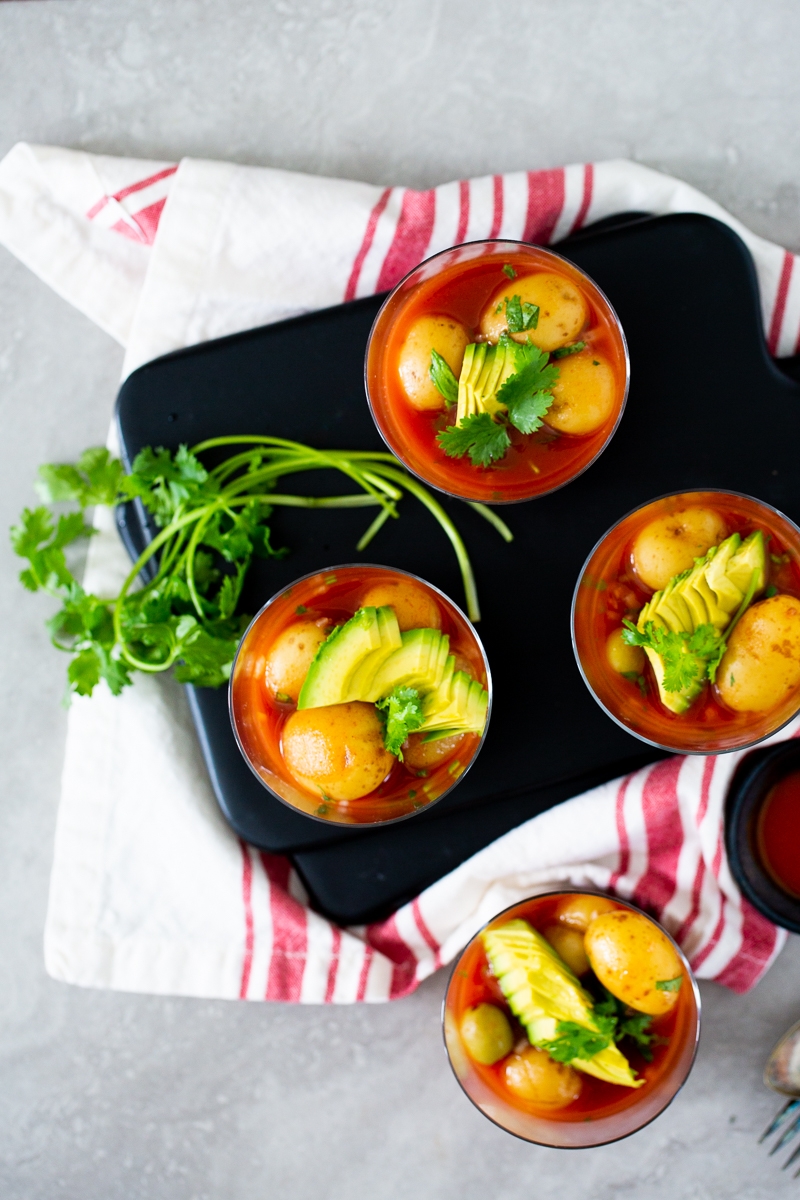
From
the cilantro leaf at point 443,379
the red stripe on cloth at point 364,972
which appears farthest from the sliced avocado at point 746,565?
the red stripe on cloth at point 364,972

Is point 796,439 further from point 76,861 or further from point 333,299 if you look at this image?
point 76,861

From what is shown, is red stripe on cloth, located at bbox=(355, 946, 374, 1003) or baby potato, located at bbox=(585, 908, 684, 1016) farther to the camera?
red stripe on cloth, located at bbox=(355, 946, 374, 1003)

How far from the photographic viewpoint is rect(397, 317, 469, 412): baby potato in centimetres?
117

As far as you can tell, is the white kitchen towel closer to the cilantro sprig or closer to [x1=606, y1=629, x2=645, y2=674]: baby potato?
the cilantro sprig

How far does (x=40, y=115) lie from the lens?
5.00ft

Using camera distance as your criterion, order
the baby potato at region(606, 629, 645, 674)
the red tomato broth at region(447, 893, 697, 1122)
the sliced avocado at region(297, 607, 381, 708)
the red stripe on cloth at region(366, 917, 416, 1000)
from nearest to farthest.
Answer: the sliced avocado at region(297, 607, 381, 708) → the baby potato at region(606, 629, 645, 674) → the red tomato broth at region(447, 893, 697, 1122) → the red stripe on cloth at region(366, 917, 416, 1000)

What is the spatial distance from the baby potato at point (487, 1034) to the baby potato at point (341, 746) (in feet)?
1.25

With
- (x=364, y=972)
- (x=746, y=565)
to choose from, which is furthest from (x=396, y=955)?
(x=746, y=565)

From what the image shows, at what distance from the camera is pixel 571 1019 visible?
1.24 meters

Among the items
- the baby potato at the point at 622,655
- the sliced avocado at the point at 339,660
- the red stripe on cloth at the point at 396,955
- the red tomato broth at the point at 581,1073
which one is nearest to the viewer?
the sliced avocado at the point at 339,660

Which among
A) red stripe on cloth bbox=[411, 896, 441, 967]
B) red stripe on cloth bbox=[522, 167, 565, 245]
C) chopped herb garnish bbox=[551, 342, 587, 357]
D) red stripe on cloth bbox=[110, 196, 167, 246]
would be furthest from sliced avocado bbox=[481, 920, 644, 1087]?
red stripe on cloth bbox=[110, 196, 167, 246]

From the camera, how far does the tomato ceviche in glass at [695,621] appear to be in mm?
1125

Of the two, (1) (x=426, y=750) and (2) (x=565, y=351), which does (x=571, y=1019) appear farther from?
(2) (x=565, y=351)

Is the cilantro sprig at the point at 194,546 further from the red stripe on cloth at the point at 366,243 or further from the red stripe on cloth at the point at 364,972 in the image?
the red stripe on cloth at the point at 364,972
